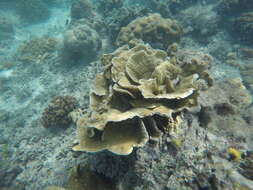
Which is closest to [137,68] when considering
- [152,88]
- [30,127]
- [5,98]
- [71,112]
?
[152,88]

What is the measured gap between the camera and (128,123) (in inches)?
121

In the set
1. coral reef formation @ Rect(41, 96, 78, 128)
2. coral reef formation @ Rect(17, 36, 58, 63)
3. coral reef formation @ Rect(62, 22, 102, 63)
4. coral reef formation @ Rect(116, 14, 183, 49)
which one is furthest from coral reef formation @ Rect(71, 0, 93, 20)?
coral reef formation @ Rect(41, 96, 78, 128)

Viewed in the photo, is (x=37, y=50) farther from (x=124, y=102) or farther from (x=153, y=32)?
(x=124, y=102)

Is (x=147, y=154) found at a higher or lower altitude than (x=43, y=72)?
lower

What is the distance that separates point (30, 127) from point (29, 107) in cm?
168

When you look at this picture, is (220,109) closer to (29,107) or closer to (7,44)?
(29,107)

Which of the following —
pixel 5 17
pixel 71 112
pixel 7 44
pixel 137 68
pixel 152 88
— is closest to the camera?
pixel 152 88

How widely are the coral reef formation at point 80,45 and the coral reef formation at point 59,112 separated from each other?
3.27 m

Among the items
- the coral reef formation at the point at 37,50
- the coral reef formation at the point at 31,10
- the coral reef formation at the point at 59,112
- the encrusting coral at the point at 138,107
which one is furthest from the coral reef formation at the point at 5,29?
the encrusting coral at the point at 138,107

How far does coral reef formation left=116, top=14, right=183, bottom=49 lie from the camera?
7.86 m

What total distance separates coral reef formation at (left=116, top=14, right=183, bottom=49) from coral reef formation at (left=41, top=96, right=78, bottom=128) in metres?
3.54

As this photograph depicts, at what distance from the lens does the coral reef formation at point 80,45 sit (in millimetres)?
8648

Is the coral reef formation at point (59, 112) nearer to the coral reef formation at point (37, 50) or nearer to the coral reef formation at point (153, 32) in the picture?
the coral reef formation at point (153, 32)

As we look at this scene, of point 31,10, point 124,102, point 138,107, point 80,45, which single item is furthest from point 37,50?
point 138,107
